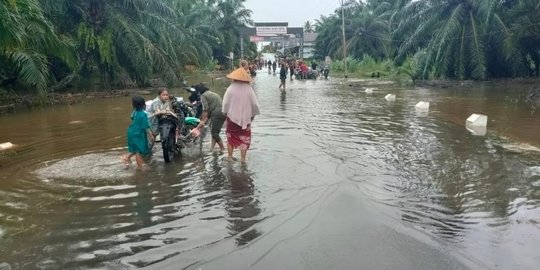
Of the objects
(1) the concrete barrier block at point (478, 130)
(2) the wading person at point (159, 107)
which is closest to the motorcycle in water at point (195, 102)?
(2) the wading person at point (159, 107)

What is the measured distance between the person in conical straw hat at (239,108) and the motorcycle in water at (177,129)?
0.99 meters

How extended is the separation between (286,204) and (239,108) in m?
2.49

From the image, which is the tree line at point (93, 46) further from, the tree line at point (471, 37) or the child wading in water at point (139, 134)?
the tree line at point (471, 37)

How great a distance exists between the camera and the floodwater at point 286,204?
13.8ft

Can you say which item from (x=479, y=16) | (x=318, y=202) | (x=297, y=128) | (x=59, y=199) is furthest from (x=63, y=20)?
(x=479, y=16)

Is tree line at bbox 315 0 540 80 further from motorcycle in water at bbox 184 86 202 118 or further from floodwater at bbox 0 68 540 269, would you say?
motorcycle in water at bbox 184 86 202 118

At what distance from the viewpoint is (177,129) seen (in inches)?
335

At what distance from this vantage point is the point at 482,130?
1058 centimetres

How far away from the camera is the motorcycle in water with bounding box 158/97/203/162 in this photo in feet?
25.8

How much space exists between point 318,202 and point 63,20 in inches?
781

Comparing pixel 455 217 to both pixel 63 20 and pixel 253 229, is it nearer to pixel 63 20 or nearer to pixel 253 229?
pixel 253 229

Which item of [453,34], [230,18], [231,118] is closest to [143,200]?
[231,118]

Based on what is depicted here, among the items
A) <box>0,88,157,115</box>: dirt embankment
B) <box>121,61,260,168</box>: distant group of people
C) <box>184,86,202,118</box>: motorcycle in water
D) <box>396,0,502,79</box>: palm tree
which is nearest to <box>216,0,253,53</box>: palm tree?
<box>396,0,502,79</box>: palm tree

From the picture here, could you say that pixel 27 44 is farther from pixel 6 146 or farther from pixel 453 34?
pixel 453 34
